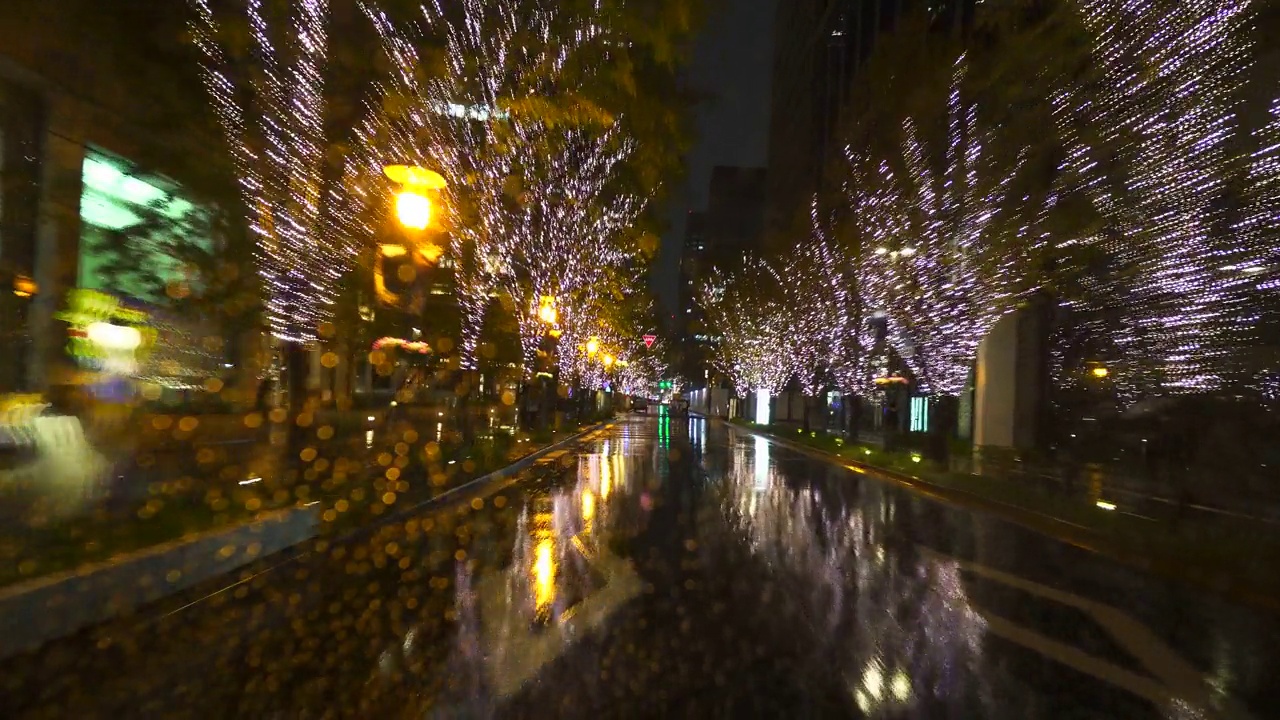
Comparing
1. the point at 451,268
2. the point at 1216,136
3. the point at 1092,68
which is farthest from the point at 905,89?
the point at 451,268

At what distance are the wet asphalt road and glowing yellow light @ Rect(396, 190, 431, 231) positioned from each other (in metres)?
4.59

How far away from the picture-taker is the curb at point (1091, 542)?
9375 mm

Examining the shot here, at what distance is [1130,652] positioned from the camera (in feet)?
22.5

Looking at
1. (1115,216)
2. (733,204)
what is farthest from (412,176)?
(733,204)

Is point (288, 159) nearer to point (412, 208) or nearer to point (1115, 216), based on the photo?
point (412, 208)

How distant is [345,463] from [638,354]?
5869 centimetres

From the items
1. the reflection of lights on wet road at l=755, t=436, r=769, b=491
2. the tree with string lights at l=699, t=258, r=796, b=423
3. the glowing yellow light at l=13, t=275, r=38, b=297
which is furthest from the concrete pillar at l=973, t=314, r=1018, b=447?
the glowing yellow light at l=13, t=275, r=38, b=297

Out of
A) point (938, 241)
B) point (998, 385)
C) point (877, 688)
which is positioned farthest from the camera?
point (998, 385)

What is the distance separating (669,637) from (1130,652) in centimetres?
339

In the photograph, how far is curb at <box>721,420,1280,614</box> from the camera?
30.8 ft

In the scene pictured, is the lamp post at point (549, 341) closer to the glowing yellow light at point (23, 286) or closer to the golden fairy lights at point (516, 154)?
the golden fairy lights at point (516, 154)

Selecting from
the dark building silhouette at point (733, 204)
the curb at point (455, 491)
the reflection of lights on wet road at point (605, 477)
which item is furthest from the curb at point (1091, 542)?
the dark building silhouette at point (733, 204)

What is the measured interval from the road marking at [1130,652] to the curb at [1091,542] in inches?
76.2

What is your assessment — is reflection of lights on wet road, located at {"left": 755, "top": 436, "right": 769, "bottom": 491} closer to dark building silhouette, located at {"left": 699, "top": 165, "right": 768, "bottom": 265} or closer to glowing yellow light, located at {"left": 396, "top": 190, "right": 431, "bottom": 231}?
glowing yellow light, located at {"left": 396, "top": 190, "right": 431, "bottom": 231}
